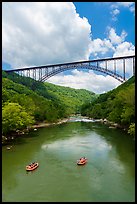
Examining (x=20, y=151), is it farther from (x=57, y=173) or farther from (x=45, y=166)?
(x=57, y=173)

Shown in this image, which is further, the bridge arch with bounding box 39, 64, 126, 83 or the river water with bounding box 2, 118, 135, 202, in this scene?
the bridge arch with bounding box 39, 64, 126, 83

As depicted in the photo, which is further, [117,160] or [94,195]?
[117,160]

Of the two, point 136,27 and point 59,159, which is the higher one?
point 136,27

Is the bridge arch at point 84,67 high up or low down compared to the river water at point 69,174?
up

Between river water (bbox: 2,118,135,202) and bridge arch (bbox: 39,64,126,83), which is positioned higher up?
bridge arch (bbox: 39,64,126,83)

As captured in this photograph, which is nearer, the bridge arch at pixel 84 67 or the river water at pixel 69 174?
the river water at pixel 69 174

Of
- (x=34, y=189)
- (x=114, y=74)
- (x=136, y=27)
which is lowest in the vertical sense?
(x=34, y=189)

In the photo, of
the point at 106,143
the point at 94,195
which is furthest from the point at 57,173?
the point at 106,143

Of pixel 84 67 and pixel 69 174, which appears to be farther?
pixel 84 67
